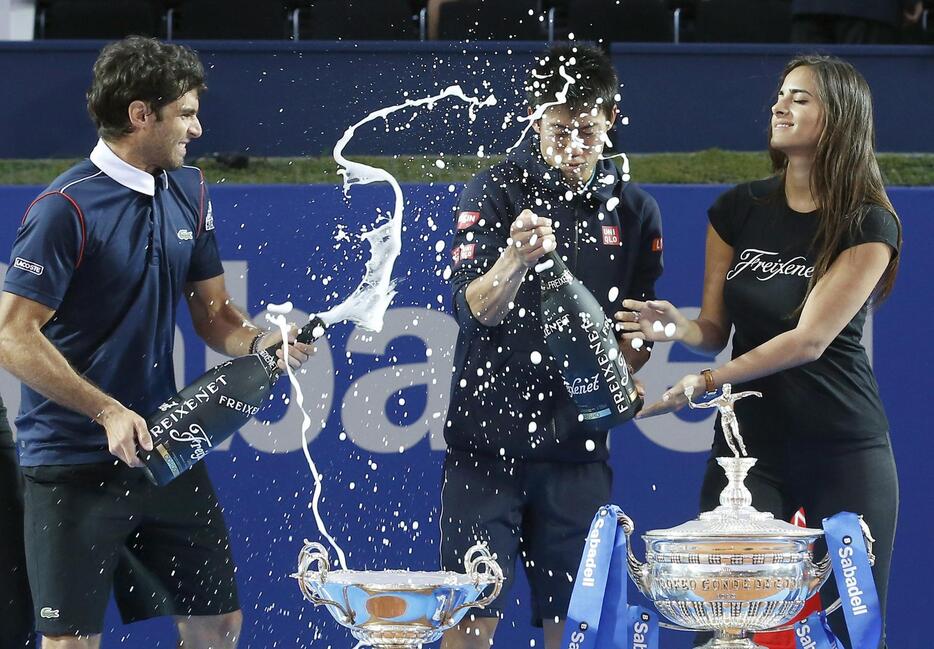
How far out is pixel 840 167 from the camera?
3.29 meters

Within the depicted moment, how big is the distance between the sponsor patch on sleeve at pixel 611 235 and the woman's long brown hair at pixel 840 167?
0.45 m

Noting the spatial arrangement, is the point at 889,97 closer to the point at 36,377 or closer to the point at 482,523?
the point at 482,523

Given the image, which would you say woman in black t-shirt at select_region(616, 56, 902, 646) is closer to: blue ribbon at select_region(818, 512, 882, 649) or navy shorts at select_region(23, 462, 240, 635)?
blue ribbon at select_region(818, 512, 882, 649)

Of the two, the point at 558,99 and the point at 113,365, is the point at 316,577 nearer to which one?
the point at 113,365

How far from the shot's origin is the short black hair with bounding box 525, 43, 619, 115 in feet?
10.9

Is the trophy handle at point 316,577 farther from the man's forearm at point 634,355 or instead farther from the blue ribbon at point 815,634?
the man's forearm at point 634,355

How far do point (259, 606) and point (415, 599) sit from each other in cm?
197

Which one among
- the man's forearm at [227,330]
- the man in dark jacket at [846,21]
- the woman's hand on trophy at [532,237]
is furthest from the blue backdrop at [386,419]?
the man in dark jacket at [846,21]

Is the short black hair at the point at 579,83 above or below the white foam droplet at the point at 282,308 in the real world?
above

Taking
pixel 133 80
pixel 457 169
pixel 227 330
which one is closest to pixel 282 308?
pixel 227 330

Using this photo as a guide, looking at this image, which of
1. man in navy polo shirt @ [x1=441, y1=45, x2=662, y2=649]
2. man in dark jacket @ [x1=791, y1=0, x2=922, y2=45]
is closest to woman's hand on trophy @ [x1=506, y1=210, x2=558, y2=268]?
man in navy polo shirt @ [x1=441, y1=45, x2=662, y2=649]

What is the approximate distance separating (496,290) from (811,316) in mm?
683

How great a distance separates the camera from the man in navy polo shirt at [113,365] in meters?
3.14

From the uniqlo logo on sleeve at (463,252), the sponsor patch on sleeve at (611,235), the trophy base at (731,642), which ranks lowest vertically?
the trophy base at (731,642)
